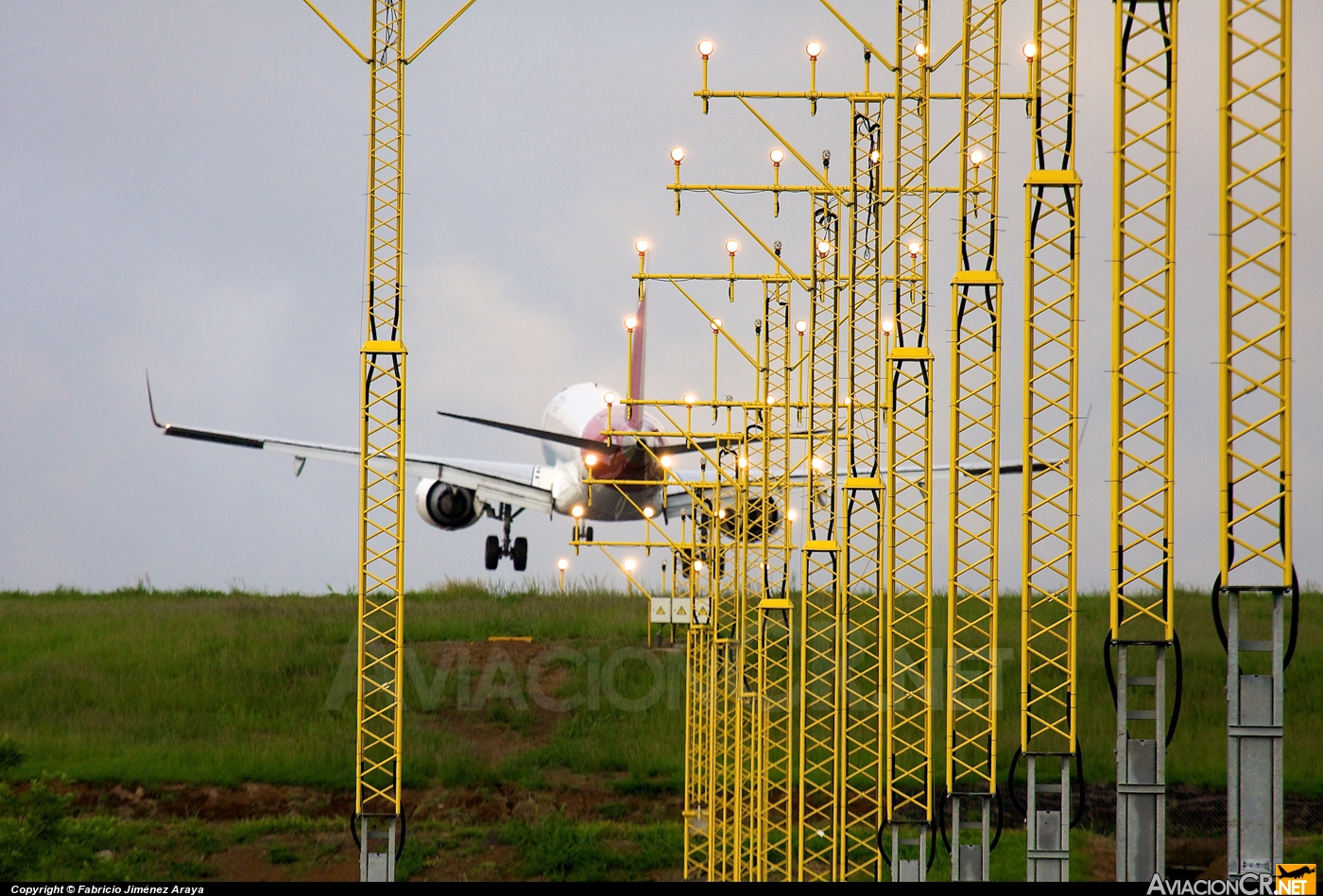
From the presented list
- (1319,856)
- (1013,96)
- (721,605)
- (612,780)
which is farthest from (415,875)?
(1013,96)

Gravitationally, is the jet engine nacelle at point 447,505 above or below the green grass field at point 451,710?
above

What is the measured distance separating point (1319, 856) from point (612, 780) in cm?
1798

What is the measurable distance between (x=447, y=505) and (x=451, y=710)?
20.9 ft

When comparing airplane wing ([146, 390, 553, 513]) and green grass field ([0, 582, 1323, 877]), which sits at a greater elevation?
airplane wing ([146, 390, 553, 513])

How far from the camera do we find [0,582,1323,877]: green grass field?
43469mm

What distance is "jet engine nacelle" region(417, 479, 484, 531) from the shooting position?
55.4 meters

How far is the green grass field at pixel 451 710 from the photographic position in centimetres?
4347

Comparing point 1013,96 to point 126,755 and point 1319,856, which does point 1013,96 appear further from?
point 126,755

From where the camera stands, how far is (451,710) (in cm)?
5341

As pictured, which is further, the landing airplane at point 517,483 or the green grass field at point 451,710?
the landing airplane at point 517,483

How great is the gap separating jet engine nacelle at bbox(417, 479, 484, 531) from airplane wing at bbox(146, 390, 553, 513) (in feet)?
1.55

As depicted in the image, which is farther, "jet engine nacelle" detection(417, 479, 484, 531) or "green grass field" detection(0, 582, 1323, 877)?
"jet engine nacelle" detection(417, 479, 484, 531)

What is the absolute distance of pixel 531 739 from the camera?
5100 cm

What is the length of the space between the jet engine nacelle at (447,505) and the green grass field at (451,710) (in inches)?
164
